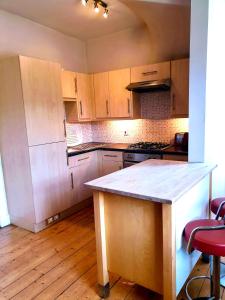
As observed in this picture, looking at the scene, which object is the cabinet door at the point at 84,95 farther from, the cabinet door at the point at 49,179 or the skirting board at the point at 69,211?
the skirting board at the point at 69,211

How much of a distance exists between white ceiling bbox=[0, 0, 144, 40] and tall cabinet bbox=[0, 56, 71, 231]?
73 centimetres

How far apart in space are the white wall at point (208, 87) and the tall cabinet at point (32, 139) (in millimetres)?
1765

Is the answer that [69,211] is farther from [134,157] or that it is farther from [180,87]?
[180,87]

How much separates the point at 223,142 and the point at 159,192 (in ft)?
4.01

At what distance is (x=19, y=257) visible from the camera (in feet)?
7.76

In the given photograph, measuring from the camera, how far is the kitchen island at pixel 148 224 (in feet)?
4.63

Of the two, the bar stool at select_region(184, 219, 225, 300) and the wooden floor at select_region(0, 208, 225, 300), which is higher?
the bar stool at select_region(184, 219, 225, 300)

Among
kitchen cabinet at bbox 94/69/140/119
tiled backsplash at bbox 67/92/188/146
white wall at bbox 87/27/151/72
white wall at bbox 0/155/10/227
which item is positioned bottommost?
white wall at bbox 0/155/10/227

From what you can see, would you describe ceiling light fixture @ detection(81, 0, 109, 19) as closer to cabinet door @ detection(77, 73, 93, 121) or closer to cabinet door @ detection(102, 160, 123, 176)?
cabinet door @ detection(77, 73, 93, 121)

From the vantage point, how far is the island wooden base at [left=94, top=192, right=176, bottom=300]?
1423 millimetres

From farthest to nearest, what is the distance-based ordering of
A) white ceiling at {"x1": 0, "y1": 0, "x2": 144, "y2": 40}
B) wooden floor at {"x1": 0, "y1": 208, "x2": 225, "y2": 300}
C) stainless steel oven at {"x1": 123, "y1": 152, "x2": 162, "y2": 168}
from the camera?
stainless steel oven at {"x1": 123, "y1": 152, "x2": 162, "y2": 168}, white ceiling at {"x1": 0, "y1": 0, "x2": 144, "y2": 40}, wooden floor at {"x1": 0, "y1": 208, "x2": 225, "y2": 300}

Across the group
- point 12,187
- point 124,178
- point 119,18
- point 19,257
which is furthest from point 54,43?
point 19,257

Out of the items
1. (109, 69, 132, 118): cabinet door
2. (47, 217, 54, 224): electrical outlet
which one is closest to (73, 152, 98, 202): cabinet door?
(47, 217, 54, 224): electrical outlet

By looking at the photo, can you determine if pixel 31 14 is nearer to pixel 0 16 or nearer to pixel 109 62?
pixel 0 16
